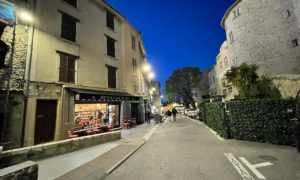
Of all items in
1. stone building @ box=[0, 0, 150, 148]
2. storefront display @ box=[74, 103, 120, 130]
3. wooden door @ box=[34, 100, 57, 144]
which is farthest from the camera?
storefront display @ box=[74, 103, 120, 130]

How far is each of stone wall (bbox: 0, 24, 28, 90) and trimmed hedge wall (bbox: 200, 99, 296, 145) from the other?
12.9m

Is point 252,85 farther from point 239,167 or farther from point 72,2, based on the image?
point 72,2

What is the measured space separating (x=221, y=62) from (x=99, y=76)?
23.5 m

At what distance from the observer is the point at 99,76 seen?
1148 centimetres

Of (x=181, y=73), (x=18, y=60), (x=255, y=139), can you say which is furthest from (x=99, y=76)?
(x=181, y=73)

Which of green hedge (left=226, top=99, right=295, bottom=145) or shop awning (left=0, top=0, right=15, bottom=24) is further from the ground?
shop awning (left=0, top=0, right=15, bottom=24)

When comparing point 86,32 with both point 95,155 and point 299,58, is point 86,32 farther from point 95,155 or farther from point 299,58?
point 299,58

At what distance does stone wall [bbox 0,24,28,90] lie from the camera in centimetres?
686

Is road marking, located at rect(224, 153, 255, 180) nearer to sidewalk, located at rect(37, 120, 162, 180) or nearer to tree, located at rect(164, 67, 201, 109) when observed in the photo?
sidewalk, located at rect(37, 120, 162, 180)

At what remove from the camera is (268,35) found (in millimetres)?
15055

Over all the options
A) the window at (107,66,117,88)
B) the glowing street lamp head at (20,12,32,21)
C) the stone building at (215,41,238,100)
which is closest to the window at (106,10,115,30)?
the window at (107,66,117,88)

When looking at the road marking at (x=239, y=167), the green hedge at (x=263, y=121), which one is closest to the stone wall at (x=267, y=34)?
the green hedge at (x=263, y=121)

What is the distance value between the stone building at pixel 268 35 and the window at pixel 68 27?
19.1 m

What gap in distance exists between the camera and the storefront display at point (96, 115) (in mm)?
9609
